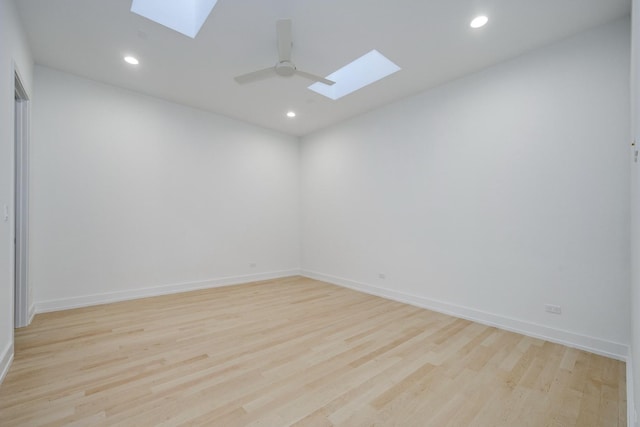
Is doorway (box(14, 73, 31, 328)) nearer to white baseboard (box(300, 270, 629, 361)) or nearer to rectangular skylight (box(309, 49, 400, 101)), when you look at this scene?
rectangular skylight (box(309, 49, 400, 101))

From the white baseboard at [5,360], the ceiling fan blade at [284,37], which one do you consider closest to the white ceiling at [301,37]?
the ceiling fan blade at [284,37]

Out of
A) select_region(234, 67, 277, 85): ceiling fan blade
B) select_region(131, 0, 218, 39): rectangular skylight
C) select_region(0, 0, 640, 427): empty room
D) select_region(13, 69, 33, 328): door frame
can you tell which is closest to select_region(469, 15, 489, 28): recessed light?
select_region(0, 0, 640, 427): empty room

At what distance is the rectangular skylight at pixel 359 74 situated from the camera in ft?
11.6

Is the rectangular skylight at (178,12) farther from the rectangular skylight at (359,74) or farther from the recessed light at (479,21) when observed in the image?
the recessed light at (479,21)

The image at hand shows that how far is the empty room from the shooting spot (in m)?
1.94

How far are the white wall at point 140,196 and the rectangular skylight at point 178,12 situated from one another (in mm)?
1896

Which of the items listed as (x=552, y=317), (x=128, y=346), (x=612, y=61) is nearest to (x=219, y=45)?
(x=128, y=346)

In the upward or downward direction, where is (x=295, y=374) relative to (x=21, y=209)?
downward

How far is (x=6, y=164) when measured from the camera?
210 centimetres

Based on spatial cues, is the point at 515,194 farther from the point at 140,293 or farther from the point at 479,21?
the point at 140,293

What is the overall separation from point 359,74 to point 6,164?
147 inches

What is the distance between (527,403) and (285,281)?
13.4 feet

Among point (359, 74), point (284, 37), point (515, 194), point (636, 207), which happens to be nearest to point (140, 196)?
point (284, 37)

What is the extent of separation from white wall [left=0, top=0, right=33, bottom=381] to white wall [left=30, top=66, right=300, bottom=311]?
1.45 m
